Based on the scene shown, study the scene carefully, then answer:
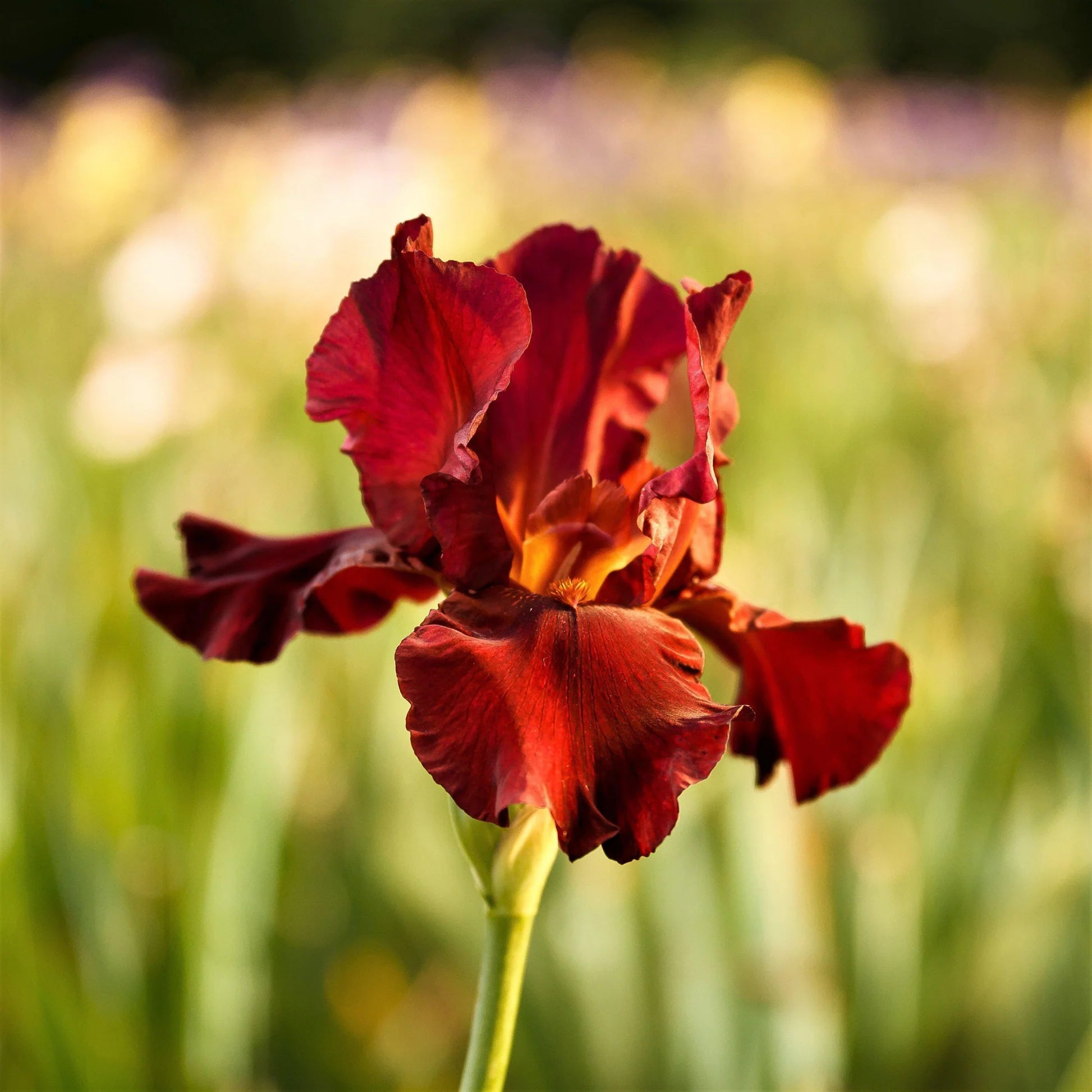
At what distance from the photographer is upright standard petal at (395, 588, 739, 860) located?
1.19 ft

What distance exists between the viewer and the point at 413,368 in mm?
453

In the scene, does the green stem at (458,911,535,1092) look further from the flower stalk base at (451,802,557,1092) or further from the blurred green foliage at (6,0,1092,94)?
the blurred green foliage at (6,0,1092,94)

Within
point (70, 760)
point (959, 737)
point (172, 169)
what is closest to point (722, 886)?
point (959, 737)

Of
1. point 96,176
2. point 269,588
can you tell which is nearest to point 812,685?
point 269,588

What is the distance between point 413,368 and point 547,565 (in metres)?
0.09

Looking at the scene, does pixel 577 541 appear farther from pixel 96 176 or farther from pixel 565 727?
pixel 96 176

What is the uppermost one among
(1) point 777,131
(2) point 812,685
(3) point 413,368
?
(1) point 777,131

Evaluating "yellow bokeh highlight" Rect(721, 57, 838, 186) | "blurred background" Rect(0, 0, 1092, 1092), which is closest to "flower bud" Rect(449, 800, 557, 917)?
"blurred background" Rect(0, 0, 1092, 1092)

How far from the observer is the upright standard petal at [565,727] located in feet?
1.19

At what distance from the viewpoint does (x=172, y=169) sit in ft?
12.4

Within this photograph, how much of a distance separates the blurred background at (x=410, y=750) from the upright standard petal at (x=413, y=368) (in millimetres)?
141

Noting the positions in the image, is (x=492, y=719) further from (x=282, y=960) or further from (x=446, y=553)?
(x=282, y=960)

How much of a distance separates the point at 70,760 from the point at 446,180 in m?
1.26

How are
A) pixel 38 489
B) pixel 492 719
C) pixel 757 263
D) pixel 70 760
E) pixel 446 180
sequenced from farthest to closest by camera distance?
pixel 757 263 < pixel 446 180 < pixel 38 489 < pixel 70 760 < pixel 492 719
